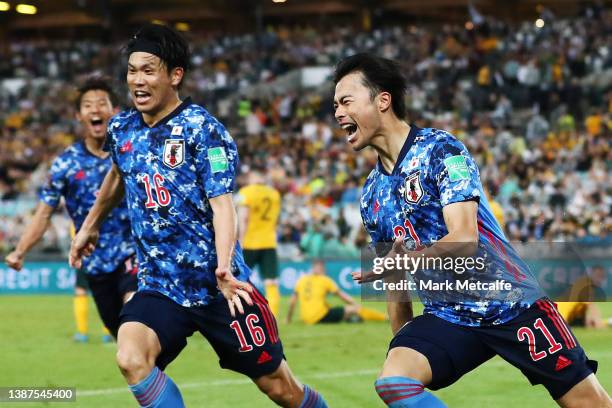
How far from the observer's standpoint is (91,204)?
8.62 meters

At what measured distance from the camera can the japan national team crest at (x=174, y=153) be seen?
555 cm

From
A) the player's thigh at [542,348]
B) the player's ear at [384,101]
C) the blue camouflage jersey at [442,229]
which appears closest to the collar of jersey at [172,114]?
the player's ear at [384,101]

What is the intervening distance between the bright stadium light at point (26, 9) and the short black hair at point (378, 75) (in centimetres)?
4132

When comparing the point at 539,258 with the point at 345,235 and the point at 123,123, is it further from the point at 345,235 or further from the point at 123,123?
the point at 345,235

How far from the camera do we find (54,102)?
3609cm

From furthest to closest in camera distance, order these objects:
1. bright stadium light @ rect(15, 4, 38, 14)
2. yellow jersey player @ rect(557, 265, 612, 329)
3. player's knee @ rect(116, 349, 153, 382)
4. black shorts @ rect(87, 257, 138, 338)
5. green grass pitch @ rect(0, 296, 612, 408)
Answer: bright stadium light @ rect(15, 4, 38, 14) → yellow jersey player @ rect(557, 265, 612, 329) → black shorts @ rect(87, 257, 138, 338) → green grass pitch @ rect(0, 296, 612, 408) → player's knee @ rect(116, 349, 153, 382)

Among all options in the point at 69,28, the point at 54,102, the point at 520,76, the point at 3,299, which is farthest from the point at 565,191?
the point at 69,28

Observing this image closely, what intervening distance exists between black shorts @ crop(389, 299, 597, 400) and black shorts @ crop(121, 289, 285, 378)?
0.89 meters

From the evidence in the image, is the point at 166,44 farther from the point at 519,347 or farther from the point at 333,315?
the point at 333,315

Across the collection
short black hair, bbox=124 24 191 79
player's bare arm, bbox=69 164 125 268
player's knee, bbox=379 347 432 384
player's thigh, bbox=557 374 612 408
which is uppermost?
short black hair, bbox=124 24 191 79

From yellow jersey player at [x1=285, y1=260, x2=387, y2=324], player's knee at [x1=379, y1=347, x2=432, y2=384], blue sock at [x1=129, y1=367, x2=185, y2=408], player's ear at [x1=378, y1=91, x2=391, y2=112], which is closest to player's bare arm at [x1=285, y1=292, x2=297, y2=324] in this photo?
yellow jersey player at [x1=285, y1=260, x2=387, y2=324]

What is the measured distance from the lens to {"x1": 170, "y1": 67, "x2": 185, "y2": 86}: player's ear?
5.73 meters

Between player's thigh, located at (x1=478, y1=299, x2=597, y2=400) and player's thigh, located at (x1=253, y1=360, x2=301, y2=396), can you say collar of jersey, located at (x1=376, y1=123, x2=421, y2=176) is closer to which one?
player's thigh, located at (x1=478, y1=299, x2=597, y2=400)

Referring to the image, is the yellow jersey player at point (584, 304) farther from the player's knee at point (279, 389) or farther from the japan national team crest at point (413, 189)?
the japan national team crest at point (413, 189)
